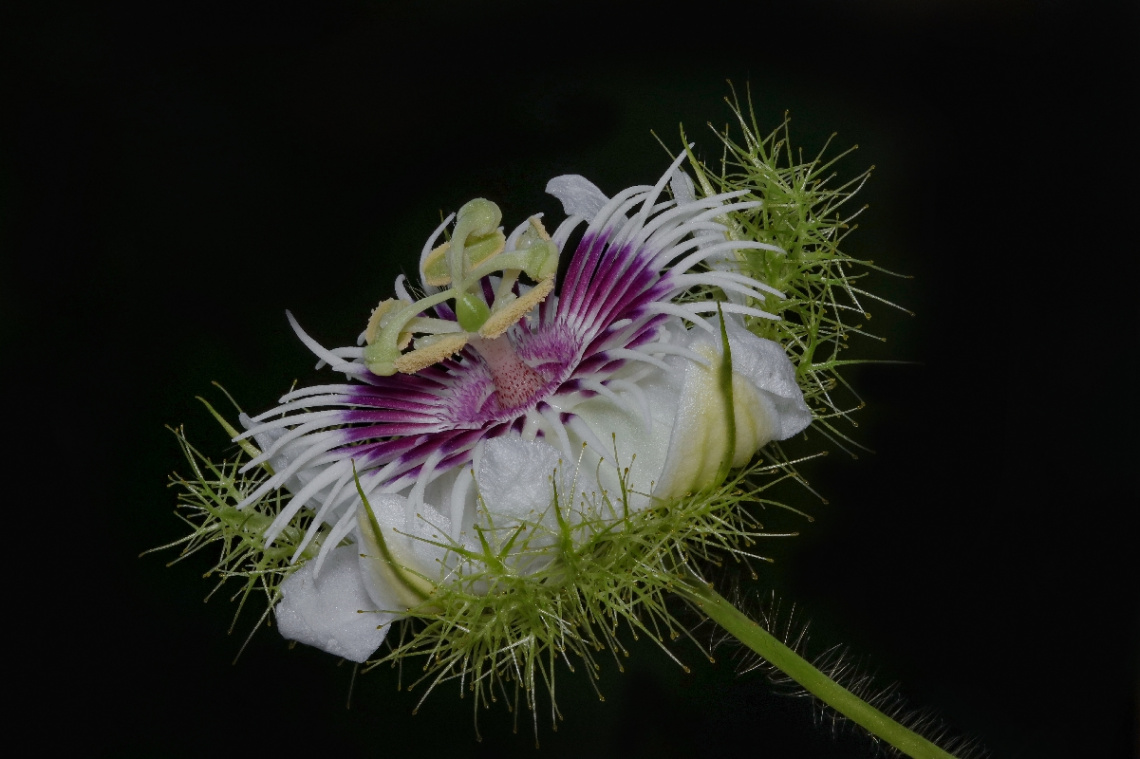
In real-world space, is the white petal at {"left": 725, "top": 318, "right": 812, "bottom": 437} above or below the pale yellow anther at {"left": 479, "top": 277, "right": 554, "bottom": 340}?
below

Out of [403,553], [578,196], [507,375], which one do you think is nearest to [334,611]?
[403,553]

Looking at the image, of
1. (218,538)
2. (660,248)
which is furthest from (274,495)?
(660,248)

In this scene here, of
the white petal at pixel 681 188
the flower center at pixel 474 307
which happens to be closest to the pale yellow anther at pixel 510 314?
the flower center at pixel 474 307

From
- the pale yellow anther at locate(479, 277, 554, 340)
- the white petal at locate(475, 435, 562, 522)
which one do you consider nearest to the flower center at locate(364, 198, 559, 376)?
the pale yellow anther at locate(479, 277, 554, 340)

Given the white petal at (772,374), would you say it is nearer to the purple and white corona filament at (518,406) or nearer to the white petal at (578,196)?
the purple and white corona filament at (518,406)

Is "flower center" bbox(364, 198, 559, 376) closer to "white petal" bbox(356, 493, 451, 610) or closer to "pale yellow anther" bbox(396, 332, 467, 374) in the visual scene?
"pale yellow anther" bbox(396, 332, 467, 374)

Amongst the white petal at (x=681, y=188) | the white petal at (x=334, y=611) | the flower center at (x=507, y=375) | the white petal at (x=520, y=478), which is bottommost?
the white petal at (x=334, y=611)

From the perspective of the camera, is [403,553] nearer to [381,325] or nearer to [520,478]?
[520,478]
